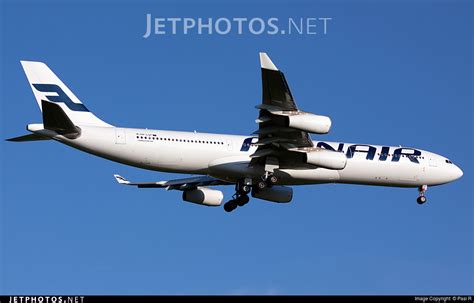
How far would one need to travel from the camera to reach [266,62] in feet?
133

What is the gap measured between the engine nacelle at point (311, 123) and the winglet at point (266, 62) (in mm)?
3474

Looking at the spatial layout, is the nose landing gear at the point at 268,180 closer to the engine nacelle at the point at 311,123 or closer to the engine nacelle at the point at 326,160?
the engine nacelle at the point at 326,160

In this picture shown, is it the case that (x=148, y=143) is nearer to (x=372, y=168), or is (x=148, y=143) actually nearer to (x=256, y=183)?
(x=256, y=183)

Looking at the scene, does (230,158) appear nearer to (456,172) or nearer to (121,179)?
(121,179)

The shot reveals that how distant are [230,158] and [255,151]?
4.52ft

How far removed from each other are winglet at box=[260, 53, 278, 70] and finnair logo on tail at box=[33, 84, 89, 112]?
41.2 feet

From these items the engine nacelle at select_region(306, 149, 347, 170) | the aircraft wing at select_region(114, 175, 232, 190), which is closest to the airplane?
the engine nacelle at select_region(306, 149, 347, 170)

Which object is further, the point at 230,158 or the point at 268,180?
the point at 268,180

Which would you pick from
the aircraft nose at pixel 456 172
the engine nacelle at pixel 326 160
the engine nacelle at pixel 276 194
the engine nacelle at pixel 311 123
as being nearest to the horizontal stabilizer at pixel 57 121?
the engine nacelle at pixel 311 123

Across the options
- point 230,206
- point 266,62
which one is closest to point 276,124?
point 266,62

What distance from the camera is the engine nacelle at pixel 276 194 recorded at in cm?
5122

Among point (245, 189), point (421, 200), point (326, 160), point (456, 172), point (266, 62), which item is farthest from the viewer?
point (456, 172)

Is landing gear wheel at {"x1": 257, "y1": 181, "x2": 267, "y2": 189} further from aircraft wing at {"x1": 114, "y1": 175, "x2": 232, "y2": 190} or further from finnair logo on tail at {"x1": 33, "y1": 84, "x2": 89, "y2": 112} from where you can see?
finnair logo on tail at {"x1": 33, "y1": 84, "x2": 89, "y2": 112}

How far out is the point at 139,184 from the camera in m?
53.6
